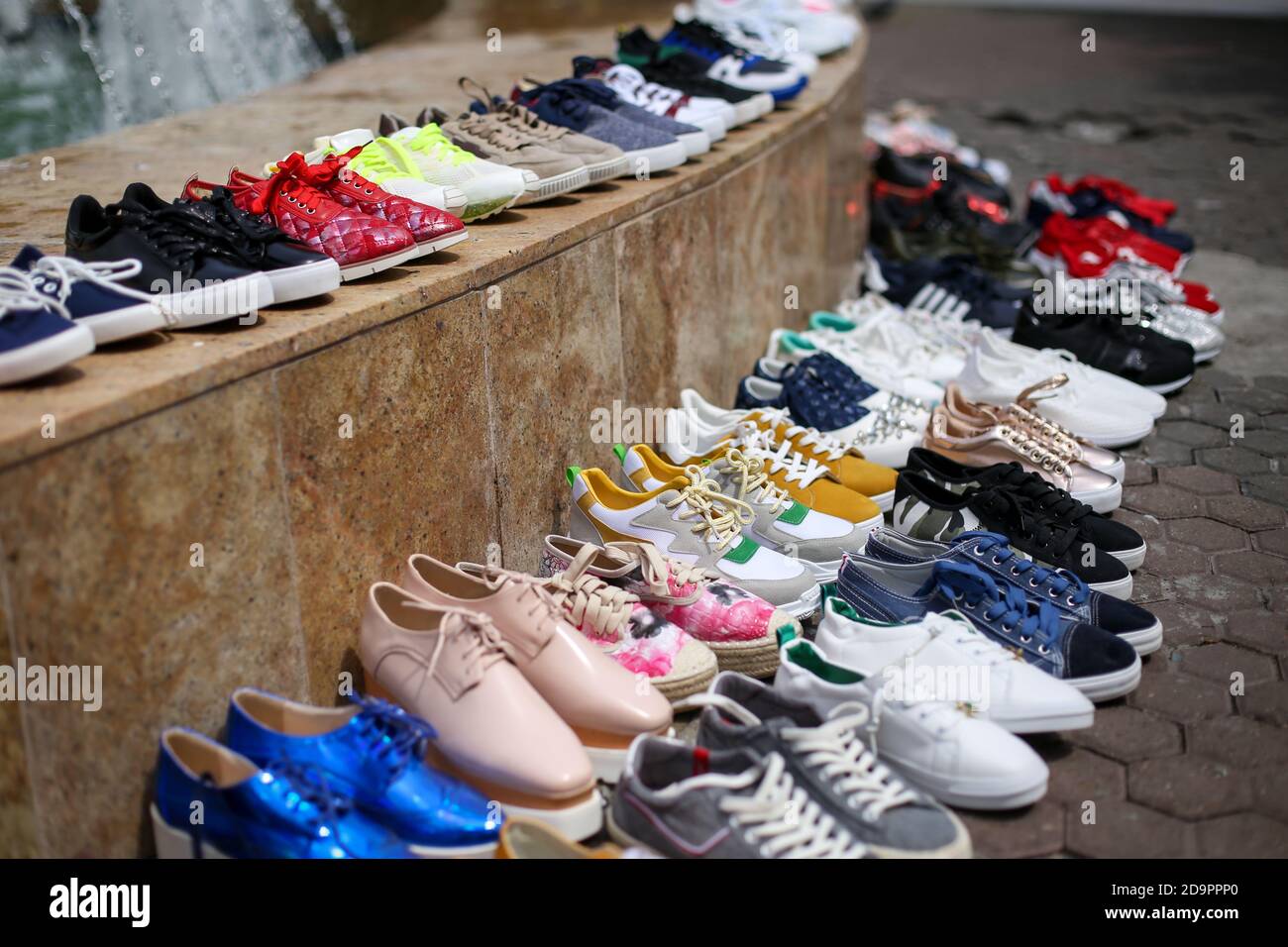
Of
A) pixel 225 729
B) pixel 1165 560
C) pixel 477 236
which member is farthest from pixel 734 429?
pixel 225 729

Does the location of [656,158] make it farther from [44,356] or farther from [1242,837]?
[1242,837]

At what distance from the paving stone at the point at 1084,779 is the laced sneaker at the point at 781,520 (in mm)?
832

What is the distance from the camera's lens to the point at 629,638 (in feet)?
8.79

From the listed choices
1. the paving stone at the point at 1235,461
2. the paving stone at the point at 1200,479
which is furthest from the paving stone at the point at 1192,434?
the paving stone at the point at 1200,479

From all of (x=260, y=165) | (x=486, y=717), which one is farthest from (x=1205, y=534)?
(x=260, y=165)

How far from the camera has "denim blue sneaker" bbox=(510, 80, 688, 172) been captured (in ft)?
12.6

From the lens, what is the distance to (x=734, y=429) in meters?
3.62

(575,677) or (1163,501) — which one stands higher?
(575,677)

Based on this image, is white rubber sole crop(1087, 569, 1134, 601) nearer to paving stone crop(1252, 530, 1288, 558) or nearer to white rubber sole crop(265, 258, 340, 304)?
paving stone crop(1252, 530, 1288, 558)

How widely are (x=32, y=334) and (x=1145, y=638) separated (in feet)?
→ 8.04

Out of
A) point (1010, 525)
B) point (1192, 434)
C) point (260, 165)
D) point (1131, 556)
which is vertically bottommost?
point (1192, 434)

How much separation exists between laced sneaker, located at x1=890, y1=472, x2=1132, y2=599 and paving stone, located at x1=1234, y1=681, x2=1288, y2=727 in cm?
42
